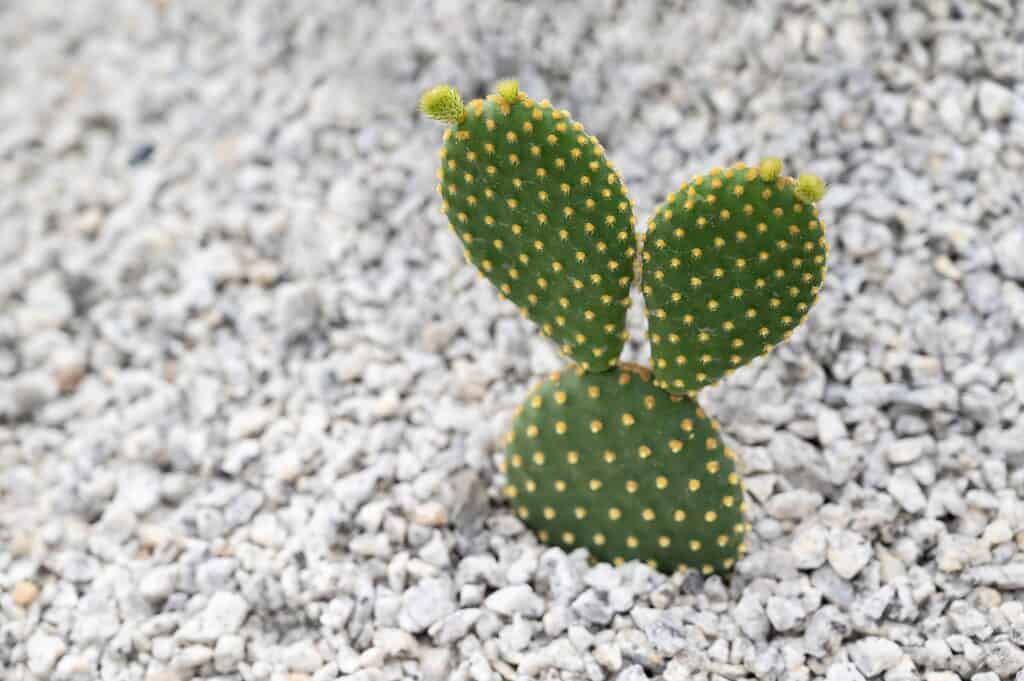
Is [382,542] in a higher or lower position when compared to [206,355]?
lower

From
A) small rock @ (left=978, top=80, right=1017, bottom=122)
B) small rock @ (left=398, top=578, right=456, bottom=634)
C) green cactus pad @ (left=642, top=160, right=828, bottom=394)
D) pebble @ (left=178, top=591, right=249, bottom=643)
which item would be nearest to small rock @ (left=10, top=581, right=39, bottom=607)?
pebble @ (left=178, top=591, right=249, bottom=643)

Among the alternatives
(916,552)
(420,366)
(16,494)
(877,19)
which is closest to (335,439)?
(420,366)

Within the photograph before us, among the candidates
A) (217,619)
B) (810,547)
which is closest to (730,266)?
(810,547)

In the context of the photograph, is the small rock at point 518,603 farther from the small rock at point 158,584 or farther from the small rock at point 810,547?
the small rock at point 158,584

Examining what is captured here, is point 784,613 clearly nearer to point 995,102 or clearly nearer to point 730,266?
point 730,266

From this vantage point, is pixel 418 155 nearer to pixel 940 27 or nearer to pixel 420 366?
pixel 420 366

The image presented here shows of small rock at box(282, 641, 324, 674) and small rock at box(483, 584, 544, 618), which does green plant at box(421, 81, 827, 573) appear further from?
small rock at box(282, 641, 324, 674)

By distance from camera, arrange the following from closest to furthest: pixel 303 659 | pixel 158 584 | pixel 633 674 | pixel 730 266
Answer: pixel 730 266 → pixel 633 674 → pixel 303 659 → pixel 158 584
